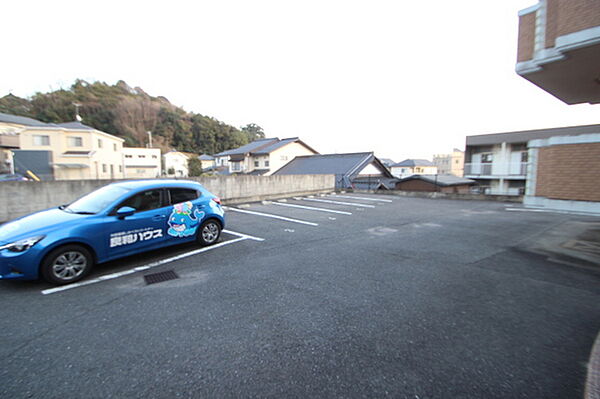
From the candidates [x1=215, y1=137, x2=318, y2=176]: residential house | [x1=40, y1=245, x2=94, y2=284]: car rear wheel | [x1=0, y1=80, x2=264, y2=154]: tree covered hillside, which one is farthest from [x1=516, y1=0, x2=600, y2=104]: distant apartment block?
[x1=0, y1=80, x2=264, y2=154]: tree covered hillside

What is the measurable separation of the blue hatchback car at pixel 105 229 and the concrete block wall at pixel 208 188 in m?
4.49

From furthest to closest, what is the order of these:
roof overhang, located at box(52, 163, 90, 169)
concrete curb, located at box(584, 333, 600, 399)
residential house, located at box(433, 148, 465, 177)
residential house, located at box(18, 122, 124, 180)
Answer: residential house, located at box(433, 148, 465, 177), roof overhang, located at box(52, 163, 90, 169), residential house, located at box(18, 122, 124, 180), concrete curb, located at box(584, 333, 600, 399)

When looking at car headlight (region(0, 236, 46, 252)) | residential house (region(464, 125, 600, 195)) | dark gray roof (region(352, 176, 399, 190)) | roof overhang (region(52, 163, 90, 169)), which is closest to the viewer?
car headlight (region(0, 236, 46, 252))

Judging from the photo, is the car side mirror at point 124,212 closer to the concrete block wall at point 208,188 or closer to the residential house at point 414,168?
the concrete block wall at point 208,188

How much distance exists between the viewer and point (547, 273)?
13.9ft

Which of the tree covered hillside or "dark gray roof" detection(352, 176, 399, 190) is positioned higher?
the tree covered hillside

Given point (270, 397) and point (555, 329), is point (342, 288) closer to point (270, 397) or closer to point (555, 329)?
point (270, 397)

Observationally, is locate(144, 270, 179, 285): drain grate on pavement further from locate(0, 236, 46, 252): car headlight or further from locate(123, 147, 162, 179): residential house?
locate(123, 147, 162, 179): residential house

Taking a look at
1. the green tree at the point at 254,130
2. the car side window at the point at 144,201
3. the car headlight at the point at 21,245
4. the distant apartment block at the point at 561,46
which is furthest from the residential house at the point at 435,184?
the green tree at the point at 254,130

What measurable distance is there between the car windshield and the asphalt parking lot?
3.34 feet

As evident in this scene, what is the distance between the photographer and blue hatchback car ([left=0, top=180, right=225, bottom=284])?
11.4 feet

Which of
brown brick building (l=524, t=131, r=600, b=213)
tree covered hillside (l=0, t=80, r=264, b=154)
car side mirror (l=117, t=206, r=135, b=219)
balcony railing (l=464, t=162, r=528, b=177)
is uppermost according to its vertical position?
tree covered hillside (l=0, t=80, r=264, b=154)

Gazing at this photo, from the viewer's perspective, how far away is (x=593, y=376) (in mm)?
2039

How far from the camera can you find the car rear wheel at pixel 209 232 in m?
5.49
